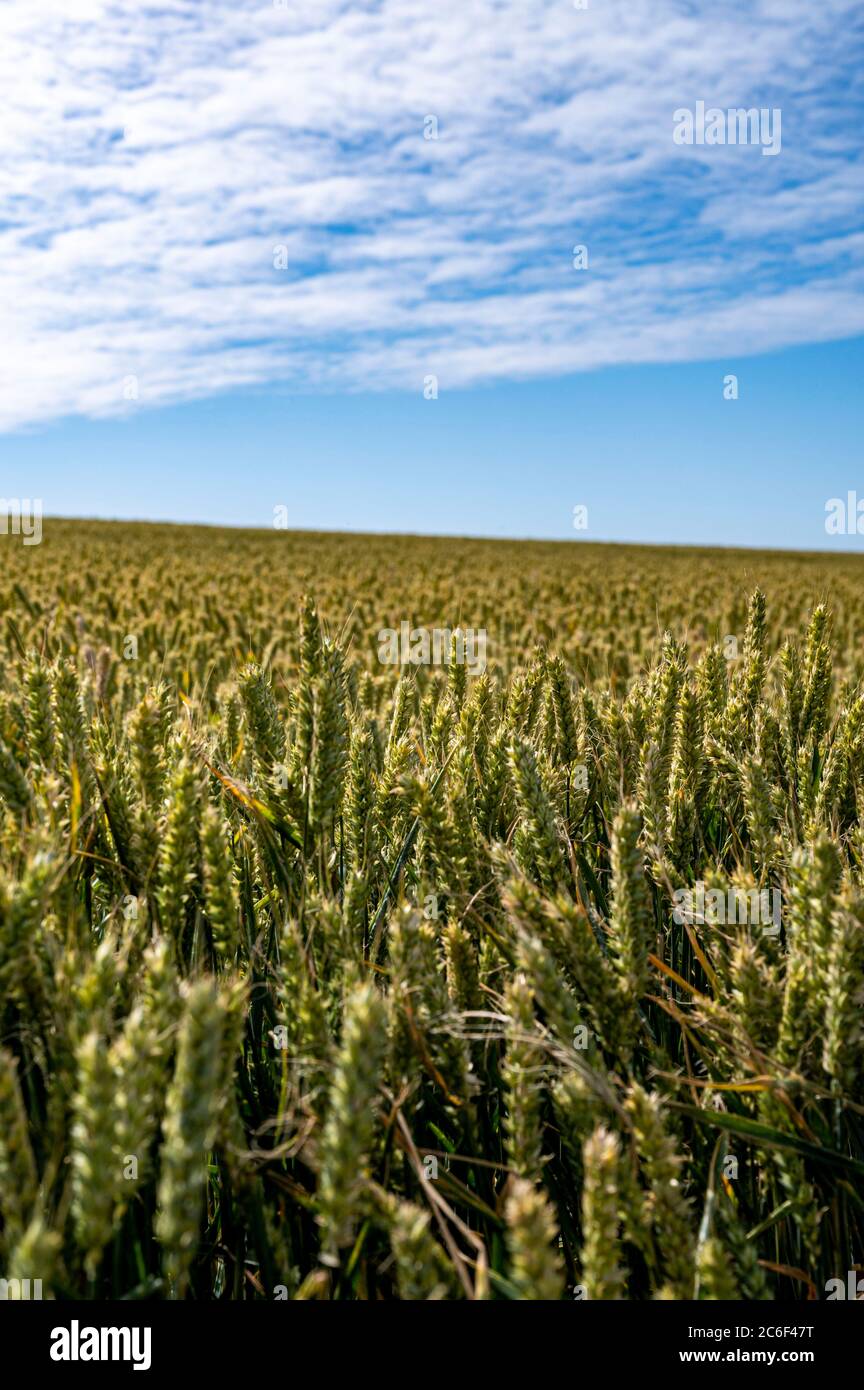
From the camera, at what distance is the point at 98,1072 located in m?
0.90

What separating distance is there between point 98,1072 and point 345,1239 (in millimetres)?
334

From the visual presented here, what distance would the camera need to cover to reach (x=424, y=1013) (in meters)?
1.40

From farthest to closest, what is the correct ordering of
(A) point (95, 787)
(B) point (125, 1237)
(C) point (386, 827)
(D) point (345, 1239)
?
(C) point (386, 827)
(A) point (95, 787)
(B) point (125, 1237)
(D) point (345, 1239)

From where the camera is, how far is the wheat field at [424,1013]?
0.99m

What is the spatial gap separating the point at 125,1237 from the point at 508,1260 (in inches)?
20.9

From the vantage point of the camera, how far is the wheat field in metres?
0.99

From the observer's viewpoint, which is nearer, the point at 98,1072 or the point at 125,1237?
the point at 98,1072

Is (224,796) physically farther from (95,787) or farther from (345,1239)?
(345,1239)

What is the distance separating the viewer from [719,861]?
2.49 metres

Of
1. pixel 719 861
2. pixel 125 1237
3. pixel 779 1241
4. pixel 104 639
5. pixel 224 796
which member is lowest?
pixel 779 1241
